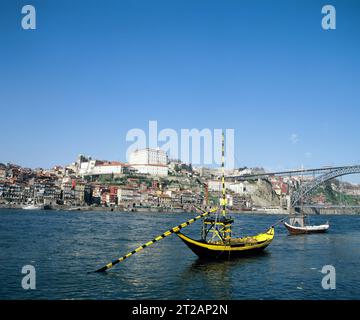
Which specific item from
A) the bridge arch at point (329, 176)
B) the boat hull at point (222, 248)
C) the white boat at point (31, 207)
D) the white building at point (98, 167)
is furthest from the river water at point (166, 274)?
the white building at point (98, 167)

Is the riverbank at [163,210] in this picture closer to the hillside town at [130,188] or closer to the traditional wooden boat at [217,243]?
the hillside town at [130,188]

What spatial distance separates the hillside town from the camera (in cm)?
12144

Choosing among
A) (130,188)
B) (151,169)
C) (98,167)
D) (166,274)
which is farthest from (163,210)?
(166,274)

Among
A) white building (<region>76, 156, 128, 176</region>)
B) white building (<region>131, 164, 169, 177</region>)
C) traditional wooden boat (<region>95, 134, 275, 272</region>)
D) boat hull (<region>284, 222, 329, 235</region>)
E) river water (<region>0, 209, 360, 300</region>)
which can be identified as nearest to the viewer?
river water (<region>0, 209, 360, 300</region>)

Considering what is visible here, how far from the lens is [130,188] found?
463 ft

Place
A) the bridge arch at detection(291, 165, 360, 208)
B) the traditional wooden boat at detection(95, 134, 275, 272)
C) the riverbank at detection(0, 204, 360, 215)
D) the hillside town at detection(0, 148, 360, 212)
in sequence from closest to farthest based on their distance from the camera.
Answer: the traditional wooden boat at detection(95, 134, 275, 272) → the bridge arch at detection(291, 165, 360, 208) → the riverbank at detection(0, 204, 360, 215) → the hillside town at detection(0, 148, 360, 212)

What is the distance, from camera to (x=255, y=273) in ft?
77.6

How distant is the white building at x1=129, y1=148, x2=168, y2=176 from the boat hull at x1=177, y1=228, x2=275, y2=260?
144497 mm

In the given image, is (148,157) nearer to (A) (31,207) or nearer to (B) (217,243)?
(A) (31,207)

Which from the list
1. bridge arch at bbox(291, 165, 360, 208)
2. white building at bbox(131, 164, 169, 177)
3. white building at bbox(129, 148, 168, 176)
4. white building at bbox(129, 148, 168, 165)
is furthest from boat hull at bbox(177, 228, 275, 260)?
white building at bbox(129, 148, 168, 165)

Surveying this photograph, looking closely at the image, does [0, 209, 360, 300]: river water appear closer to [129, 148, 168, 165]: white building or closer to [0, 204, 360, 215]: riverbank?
[0, 204, 360, 215]: riverbank

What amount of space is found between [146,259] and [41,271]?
7.74 metres

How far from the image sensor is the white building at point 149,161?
174625 mm

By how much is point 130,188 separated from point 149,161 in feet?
132
